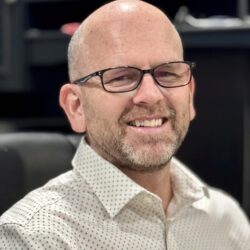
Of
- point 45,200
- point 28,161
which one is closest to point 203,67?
point 28,161

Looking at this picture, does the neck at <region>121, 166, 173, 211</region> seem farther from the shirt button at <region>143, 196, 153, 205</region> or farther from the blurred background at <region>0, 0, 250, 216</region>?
the blurred background at <region>0, 0, 250, 216</region>

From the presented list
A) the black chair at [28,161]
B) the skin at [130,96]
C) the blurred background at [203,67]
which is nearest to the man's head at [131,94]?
the skin at [130,96]

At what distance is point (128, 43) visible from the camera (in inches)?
46.5

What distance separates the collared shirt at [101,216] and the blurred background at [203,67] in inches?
22.5

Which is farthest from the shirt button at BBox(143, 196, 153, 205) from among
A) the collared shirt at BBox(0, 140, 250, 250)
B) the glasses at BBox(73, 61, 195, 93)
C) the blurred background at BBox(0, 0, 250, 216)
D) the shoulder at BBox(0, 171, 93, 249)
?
the blurred background at BBox(0, 0, 250, 216)

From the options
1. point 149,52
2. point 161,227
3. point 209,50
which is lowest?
point 161,227

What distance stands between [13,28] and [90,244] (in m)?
1.54

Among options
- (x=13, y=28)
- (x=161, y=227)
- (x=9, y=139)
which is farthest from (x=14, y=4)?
(x=161, y=227)

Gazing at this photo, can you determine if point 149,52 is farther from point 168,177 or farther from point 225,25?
point 225,25

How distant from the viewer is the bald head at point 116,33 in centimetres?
119

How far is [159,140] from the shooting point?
3.88ft

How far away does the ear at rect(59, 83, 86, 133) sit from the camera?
125cm

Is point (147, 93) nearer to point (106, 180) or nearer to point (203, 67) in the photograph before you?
point (106, 180)

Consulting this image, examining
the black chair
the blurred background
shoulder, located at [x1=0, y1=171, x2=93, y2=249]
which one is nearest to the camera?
shoulder, located at [x1=0, y1=171, x2=93, y2=249]
